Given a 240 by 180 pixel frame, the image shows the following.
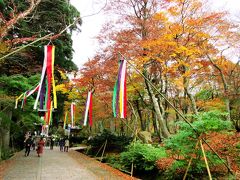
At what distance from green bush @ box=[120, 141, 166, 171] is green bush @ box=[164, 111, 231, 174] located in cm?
275

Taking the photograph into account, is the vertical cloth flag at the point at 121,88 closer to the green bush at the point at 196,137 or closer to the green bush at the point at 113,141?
the green bush at the point at 196,137

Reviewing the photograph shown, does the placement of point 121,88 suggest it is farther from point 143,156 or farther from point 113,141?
point 113,141

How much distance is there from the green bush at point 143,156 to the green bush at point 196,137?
275cm

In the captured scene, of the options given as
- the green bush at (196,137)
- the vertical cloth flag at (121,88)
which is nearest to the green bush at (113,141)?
the green bush at (196,137)

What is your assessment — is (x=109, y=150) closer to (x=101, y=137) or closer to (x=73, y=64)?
(x=101, y=137)

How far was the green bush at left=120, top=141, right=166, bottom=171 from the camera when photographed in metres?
14.2

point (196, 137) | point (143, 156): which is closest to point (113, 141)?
point (143, 156)

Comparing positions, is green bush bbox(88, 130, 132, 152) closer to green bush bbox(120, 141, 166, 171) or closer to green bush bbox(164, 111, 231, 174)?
green bush bbox(120, 141, 166, 171)

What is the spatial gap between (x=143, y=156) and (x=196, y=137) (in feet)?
17.2

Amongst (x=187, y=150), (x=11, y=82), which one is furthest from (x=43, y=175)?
(x=187, y=150)

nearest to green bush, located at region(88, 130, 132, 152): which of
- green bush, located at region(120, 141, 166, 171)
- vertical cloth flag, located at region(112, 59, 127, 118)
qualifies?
green bush, located at region(120, 141, 166, 171)

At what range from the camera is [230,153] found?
36.6ft

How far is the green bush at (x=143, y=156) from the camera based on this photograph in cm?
1416

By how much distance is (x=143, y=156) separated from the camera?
1466 centimetres
